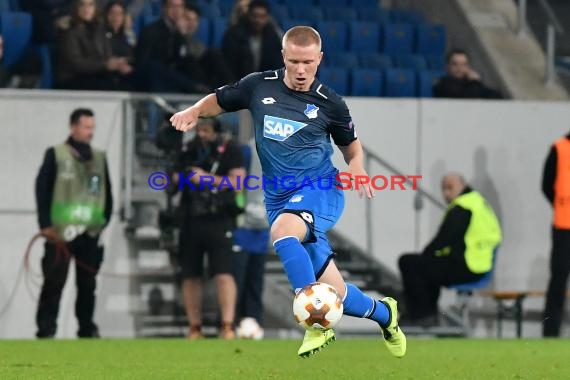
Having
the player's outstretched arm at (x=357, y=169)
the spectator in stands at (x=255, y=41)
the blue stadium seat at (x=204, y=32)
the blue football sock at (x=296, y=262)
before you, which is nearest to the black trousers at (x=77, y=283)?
the spectator in stands at (x=255, y=41)

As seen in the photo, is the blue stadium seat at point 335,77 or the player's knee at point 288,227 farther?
the blue stadium seat at point 335,77

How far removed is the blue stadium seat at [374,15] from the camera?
→ 18656 millimetres

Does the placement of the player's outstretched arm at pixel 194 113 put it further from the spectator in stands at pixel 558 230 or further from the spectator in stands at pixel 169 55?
the spectator in stands at pixel 169 55

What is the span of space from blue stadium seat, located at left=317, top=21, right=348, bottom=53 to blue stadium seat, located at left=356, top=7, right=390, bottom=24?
3.20ft

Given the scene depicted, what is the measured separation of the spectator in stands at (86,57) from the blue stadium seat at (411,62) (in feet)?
13.3

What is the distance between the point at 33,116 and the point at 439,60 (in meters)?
5.66

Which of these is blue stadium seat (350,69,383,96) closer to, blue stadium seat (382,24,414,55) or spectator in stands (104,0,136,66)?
blue stadium seat (382,24,414,55)

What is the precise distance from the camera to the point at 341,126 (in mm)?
Result: 8547

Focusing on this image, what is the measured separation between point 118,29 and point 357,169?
24.1ft

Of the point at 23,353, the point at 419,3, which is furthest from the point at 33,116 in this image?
the point at 419,3

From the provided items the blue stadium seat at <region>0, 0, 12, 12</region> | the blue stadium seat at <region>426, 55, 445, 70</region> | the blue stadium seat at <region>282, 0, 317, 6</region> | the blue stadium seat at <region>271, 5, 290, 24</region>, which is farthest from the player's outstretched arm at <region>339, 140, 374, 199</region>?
the blue stadium seat at <region>282, 0, 317, 6</region>

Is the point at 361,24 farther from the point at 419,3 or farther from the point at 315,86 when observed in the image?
the point at 315,86

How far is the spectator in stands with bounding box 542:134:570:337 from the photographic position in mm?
13828

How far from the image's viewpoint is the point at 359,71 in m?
16.7
